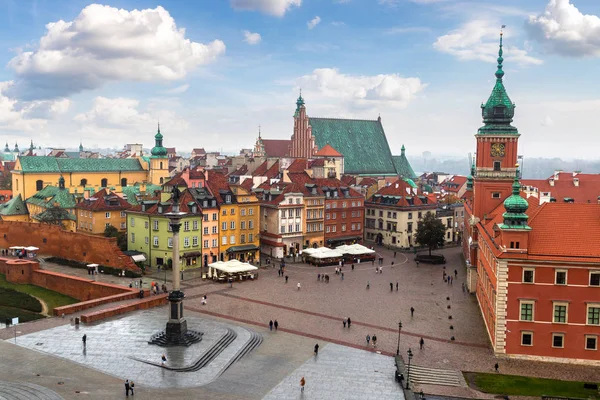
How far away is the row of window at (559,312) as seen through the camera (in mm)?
39344

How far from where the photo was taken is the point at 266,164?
104 meters

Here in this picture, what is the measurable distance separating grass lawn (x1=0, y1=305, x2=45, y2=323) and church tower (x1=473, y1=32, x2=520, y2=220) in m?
43.9

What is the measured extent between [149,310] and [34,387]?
17332 mm

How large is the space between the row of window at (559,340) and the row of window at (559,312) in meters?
0.90

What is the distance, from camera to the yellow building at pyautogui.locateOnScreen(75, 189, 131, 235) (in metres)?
78.6

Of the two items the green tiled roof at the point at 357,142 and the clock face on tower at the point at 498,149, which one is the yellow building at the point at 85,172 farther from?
the clock face on tower at the point at 498,149

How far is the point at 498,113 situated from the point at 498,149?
12.2 feet

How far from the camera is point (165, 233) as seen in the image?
222 feet

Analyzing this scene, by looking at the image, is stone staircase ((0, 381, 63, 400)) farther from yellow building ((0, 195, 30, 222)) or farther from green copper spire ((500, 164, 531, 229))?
yellow building ((0, 195, 30, 222))

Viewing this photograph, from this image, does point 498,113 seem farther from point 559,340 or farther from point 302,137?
point 302,137

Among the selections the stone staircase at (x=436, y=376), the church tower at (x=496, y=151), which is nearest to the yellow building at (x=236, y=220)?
the church tower at (x=496, y=151)

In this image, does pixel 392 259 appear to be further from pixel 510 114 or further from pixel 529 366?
pixel 529 366

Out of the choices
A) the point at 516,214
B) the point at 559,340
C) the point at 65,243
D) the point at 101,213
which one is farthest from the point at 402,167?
the point at 559,340

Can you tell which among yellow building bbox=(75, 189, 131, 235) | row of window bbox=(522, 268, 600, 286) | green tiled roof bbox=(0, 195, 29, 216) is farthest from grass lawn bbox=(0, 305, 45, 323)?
green tiled roof bbox=(0, 195, 29, 216)
